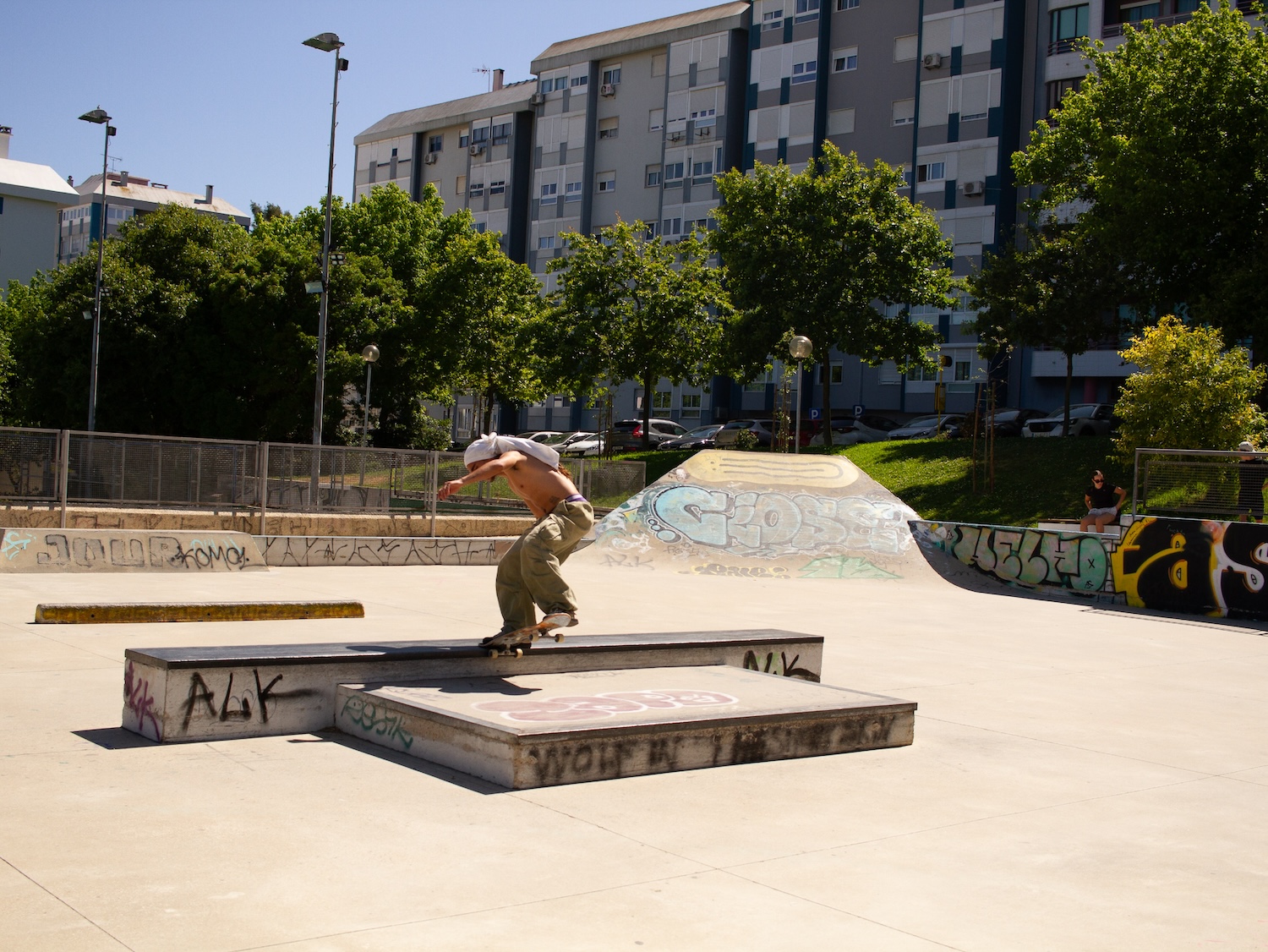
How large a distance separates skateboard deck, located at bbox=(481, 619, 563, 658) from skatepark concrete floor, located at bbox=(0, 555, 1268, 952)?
1.13 metres

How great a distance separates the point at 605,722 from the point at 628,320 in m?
36.0

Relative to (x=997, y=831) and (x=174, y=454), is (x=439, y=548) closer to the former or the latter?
(x=174, y=454)

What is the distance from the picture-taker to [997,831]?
5.19m

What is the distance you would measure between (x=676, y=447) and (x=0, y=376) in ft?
105

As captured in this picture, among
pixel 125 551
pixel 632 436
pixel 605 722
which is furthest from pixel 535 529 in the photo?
pixel 632 436

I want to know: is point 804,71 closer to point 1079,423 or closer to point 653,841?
point 1079,423

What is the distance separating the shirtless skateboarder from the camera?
6.98m

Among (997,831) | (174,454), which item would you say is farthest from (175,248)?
(997,831)

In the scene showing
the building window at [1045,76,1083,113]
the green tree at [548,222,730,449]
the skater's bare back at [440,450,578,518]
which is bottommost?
the skater's bare back at [440,450,578,518]

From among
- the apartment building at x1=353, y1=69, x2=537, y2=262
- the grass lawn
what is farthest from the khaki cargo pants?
the apartment building at x1=353, y1=69, x2=537, y2=262

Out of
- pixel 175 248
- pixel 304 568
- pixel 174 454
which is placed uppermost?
pixel 175 248

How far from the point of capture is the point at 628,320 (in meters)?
41.2

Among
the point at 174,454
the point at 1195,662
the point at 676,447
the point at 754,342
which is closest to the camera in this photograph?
the point at 1195,662

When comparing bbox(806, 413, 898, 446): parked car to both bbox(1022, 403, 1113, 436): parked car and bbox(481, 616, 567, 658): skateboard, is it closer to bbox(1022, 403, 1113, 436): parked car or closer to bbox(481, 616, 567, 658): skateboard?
bbox(1022, 403, 1113, 436): parked car
